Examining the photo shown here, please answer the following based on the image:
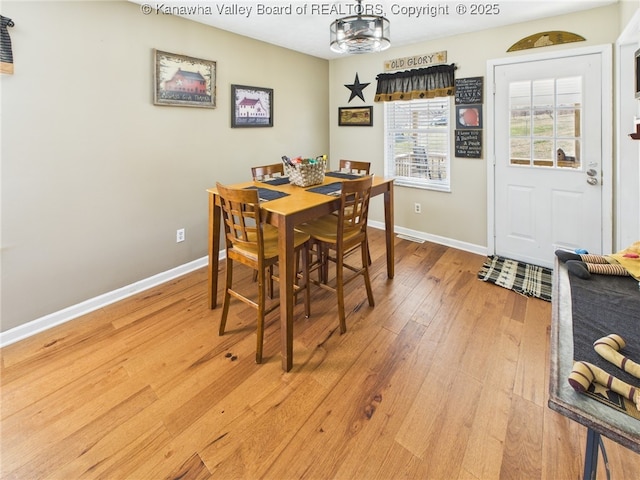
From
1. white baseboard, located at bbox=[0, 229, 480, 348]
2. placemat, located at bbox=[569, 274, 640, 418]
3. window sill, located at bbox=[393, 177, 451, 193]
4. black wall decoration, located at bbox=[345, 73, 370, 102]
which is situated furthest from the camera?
black wall decoration, located at bbox=[345, 73, 370, 102]

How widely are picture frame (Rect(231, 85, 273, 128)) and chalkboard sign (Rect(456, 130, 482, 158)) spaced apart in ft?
6.92

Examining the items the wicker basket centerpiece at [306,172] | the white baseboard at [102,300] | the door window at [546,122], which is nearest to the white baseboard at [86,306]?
the white baseboard at [102,300]

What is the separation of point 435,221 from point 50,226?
371 centimetres

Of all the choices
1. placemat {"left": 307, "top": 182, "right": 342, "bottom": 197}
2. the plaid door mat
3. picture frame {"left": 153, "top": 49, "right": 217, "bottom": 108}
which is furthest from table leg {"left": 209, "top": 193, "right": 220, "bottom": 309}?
the plaid door mat

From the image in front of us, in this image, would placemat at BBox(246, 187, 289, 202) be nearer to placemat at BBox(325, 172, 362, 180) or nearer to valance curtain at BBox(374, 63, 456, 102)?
placemat at BBox(325, 172, 362, 180)

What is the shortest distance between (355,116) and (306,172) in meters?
2.36

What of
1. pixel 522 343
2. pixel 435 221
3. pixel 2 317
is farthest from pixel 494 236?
pixel 2 317

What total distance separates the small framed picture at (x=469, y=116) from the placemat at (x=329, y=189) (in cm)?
184

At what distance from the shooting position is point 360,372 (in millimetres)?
2000

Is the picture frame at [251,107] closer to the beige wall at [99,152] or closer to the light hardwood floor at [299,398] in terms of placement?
the beige wall at [99,152]

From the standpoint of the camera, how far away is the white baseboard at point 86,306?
234cm

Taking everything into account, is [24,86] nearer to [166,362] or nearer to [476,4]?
[166,362]

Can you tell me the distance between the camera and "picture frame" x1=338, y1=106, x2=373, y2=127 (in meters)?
4.48

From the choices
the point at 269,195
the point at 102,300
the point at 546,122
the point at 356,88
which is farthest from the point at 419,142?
the point at 102,300
